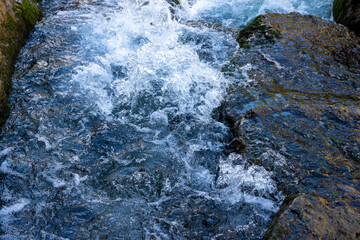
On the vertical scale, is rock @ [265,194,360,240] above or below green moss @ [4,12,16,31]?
below

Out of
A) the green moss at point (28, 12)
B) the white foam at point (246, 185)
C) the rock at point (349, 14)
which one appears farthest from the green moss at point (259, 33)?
the green moss at point (28, 12)

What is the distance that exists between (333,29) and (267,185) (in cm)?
450

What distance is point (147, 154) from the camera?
370 cm

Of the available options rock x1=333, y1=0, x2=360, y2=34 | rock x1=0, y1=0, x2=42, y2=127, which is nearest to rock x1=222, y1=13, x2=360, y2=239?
rock x1=333, y1=0, x2=360, y2=34

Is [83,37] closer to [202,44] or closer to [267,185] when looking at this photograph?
[202,44]

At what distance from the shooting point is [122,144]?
384 cm

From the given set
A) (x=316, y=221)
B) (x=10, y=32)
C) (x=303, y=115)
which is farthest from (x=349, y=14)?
(x=10, y=32)

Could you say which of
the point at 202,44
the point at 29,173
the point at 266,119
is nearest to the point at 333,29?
the point at 202,44

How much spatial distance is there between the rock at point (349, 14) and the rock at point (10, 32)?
740 centimetres

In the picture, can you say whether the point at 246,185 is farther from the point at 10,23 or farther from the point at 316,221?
the point at 10,23

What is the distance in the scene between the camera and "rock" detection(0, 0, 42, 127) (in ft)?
13.9

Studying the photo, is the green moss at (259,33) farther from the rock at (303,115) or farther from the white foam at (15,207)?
the white foam at (15,207)

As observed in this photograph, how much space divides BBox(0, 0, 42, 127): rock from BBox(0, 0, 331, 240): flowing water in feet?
0.55

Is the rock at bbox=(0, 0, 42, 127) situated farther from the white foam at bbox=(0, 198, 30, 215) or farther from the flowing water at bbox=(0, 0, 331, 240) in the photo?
the white foam at bbox=(0, 198, 30, 215)
